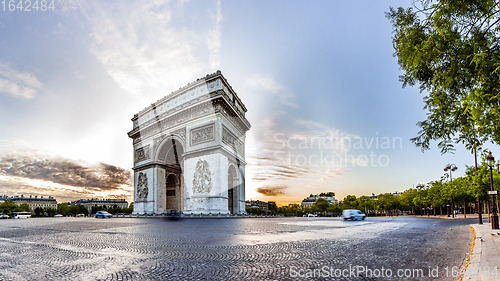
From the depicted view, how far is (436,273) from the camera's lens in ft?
14.1

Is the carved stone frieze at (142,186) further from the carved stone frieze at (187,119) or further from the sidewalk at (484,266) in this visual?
the sidewalk at (484,266)

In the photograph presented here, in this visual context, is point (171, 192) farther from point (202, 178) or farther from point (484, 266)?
point (484, 266)

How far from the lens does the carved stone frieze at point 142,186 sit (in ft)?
99.9

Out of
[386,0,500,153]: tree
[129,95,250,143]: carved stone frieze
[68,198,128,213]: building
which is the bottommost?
[68,198,128,213]: building

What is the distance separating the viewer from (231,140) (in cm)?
Answer: 2780

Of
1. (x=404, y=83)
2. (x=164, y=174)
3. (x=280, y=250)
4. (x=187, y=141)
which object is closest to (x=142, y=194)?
(x=164, y=174)

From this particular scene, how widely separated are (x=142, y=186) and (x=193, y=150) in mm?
9484

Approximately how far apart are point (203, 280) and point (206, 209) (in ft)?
66.0

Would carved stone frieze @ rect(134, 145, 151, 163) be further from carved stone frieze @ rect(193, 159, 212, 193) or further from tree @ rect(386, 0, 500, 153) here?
tree @ rect(386, 0, 500, 153)

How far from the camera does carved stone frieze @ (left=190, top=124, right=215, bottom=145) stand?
2506 cm

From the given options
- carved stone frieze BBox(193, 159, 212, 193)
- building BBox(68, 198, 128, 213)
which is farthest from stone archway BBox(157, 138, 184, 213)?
building BBox(68, 198, 128, 213)

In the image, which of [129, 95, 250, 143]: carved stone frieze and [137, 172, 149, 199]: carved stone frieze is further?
[137, 172, 149, 199]: carved stone frieze

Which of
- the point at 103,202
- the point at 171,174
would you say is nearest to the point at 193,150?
the point at 171,174

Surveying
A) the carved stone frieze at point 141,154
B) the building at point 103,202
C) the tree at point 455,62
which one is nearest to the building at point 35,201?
the building at point 103,202
